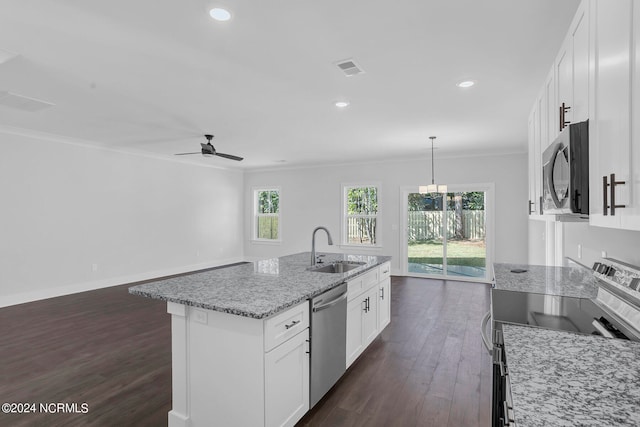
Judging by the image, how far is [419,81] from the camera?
304cm

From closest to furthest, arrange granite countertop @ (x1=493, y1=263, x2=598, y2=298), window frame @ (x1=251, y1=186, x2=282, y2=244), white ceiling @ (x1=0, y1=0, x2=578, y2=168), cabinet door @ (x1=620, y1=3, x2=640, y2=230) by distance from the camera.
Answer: cabinet door @ (x1=620, y1=3, x2=640, y2=230) → white ceiling @ (x1=0, y1=0, x2=578, y2=168) → granite countertop @ (x1=493, y1=263, x2=598, y2=298) → window frame @ (x1=251, y1=186, x2=282, y2=244)

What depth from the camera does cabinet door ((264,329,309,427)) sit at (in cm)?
176

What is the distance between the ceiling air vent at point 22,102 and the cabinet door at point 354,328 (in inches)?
156

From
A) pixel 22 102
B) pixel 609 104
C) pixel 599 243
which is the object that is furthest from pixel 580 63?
pixel 22 102

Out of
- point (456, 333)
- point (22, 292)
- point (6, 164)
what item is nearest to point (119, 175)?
point (6, 164)

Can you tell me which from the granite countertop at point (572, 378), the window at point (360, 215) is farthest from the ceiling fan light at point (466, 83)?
the window at point (360, 215)

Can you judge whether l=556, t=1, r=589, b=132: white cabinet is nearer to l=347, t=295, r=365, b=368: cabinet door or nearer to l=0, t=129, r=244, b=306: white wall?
l=347, t=295, r=365, b=368: cabinet door

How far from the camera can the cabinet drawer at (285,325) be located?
1.75 metres

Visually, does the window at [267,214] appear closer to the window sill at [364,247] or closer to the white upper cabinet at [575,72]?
the window sill at [364,247]

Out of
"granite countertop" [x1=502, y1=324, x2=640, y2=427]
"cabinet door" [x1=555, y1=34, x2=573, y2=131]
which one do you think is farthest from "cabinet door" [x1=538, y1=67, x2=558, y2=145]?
"granite countertop" [x1=502, y1=324, x2=640, y2=427]

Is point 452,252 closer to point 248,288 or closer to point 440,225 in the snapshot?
point 440,225

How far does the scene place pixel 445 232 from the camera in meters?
6.86

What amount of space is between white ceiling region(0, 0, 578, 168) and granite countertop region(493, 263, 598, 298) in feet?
5.63

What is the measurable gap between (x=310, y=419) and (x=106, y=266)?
212 inches
